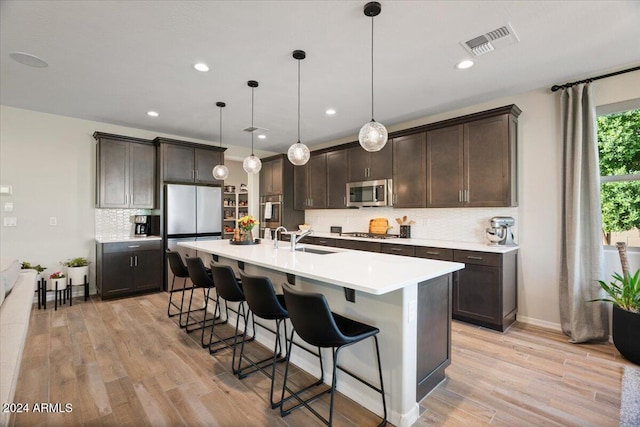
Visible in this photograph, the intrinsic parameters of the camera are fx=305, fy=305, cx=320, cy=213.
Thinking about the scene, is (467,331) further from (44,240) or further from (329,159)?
(44,240)

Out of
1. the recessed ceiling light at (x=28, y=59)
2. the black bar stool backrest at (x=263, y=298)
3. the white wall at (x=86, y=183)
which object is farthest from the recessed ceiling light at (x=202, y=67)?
the white wall at (x=86, y=183)

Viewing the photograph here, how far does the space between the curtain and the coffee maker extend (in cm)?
564

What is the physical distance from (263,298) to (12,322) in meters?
1.49

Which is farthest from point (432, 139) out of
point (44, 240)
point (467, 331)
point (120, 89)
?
point (44, 240)

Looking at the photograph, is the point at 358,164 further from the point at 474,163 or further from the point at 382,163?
the point at 474,163

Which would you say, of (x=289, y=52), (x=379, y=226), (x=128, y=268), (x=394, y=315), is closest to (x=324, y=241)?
(x=379, y=226)

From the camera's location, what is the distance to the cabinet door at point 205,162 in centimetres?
538

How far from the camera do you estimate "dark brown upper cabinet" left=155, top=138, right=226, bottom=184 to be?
16.6 ft

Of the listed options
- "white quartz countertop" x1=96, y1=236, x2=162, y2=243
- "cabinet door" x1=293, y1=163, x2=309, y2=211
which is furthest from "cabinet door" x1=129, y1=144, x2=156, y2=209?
"cabinet door" x1=293, y1=163, x2=309, y2=211

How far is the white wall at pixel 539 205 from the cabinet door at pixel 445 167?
0.67m

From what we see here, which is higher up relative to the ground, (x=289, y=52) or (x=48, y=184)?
(x=289, y=52)

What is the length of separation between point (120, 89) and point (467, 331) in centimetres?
479

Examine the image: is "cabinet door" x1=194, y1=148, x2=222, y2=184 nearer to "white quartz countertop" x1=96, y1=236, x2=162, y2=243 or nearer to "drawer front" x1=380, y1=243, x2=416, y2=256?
"white quartz countertop" x1=96, y1=236, x2=162, y2=243

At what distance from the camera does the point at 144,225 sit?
5.16 metres
